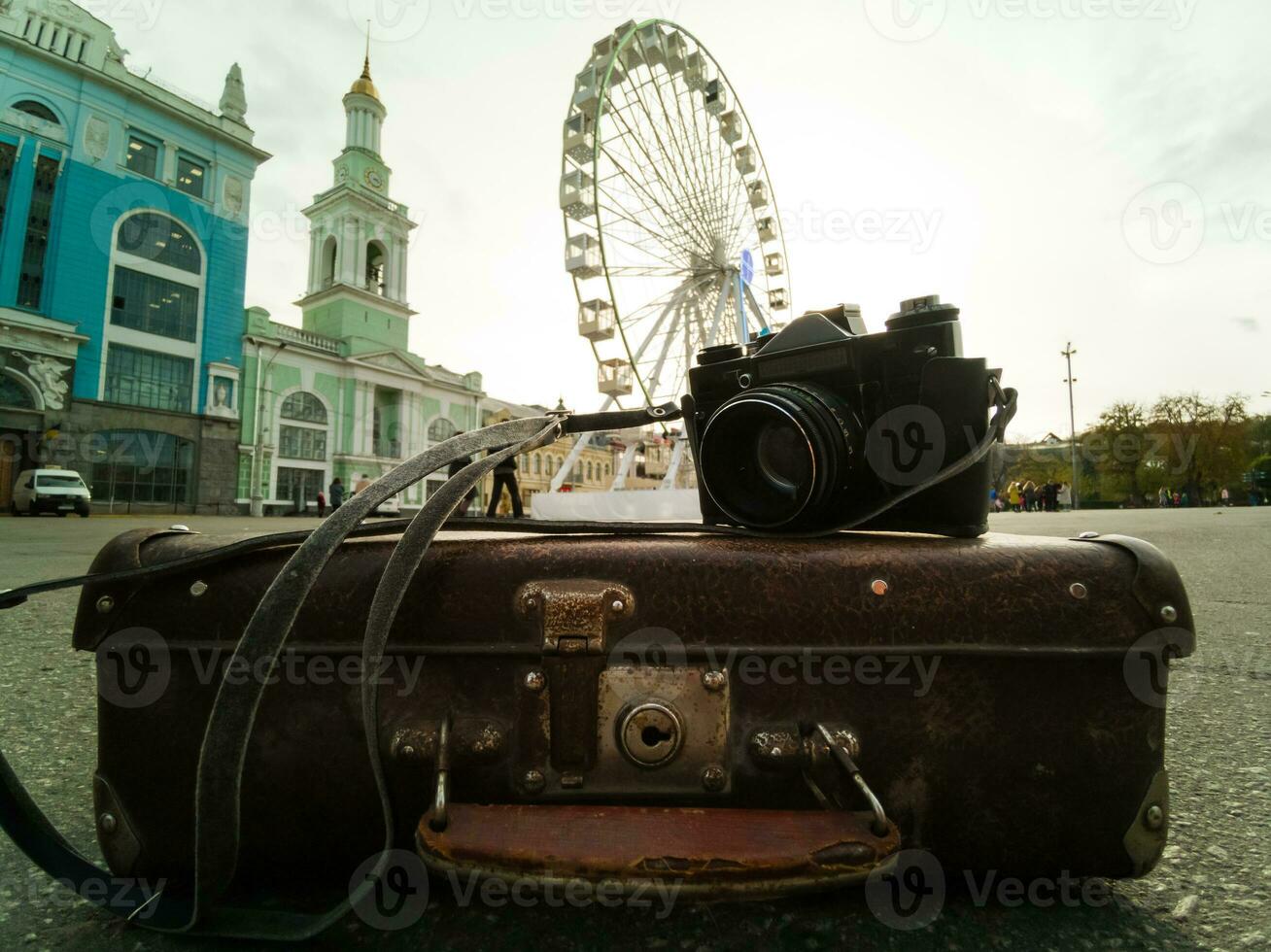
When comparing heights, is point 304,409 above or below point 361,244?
below

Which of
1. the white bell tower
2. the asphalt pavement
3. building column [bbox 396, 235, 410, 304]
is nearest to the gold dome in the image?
the white bell tower

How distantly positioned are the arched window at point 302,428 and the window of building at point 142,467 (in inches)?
161

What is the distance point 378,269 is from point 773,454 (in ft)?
109

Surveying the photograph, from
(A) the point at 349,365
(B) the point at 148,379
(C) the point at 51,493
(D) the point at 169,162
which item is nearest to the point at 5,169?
(D) the point at 169,162

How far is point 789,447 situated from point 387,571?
54cm

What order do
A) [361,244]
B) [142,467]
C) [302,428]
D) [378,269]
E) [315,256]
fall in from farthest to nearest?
1. [378,269]
2. [315,256]
3. [361,244]
4. [302,428]
5. [142,467]

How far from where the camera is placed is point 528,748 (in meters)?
0.59

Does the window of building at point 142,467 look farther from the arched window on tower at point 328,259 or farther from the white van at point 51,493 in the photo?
the arched window on tower at point 328,259

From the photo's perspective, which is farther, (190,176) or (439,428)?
(439,428)

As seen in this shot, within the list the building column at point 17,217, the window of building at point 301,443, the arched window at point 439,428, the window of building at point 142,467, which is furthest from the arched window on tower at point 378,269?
the building column at point 17,217

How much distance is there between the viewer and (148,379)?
776 inches

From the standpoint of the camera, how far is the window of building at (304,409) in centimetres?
2461

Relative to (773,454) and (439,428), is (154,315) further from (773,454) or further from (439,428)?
(773,454)

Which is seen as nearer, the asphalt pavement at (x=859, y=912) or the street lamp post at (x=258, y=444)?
the asphalt pavement at (x=859, y=912)
